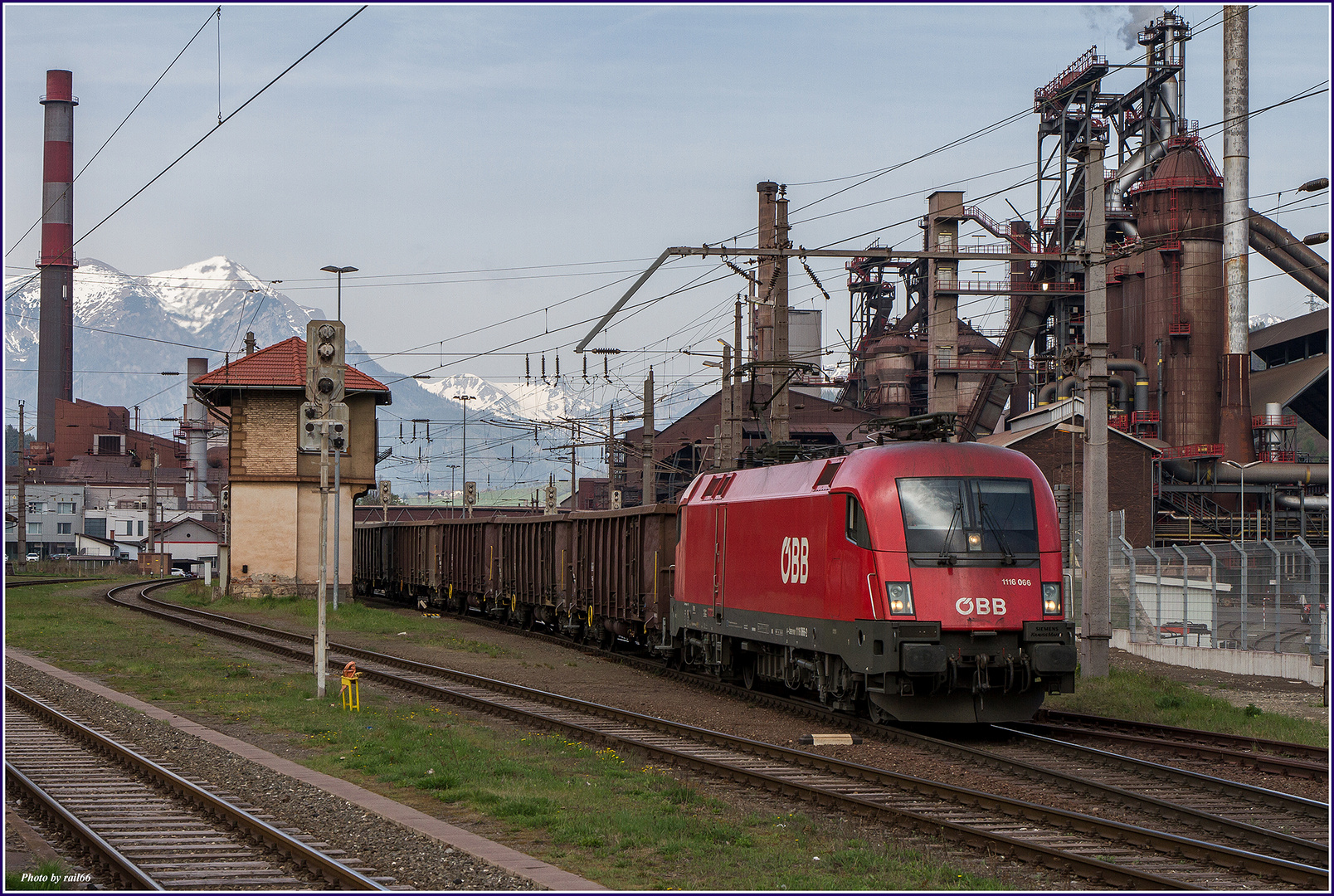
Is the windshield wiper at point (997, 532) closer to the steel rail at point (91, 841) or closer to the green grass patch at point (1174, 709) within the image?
the green grass patch at point (1174, 709)

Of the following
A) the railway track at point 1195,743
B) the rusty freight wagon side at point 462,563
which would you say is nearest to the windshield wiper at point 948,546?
the railway track at point 1195,743

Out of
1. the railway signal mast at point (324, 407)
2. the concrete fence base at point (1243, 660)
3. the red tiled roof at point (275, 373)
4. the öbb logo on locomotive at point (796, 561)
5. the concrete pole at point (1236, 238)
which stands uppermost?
the concrete pole at point (1236, 238)

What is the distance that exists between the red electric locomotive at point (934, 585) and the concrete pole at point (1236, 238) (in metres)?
56.0

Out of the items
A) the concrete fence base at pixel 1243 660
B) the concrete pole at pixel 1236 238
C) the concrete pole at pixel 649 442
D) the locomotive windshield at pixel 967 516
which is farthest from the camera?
the concrete pole at pixel 1236 238

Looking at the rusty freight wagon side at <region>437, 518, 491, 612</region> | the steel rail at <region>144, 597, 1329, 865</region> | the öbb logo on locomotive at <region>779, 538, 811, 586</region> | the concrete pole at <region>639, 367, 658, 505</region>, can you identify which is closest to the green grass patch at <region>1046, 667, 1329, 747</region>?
the steel rail at <region>144, 597, 1329, 865</region>

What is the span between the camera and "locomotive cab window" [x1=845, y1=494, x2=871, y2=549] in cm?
1662

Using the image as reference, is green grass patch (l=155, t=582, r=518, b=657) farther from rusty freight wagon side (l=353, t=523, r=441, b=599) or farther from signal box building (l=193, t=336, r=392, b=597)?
rusty freight wagon side (l=353, t=523, r=441, b=599)

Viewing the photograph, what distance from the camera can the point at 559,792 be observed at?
504 inches

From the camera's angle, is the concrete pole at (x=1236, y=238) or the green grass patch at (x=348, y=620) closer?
the green grass patch at (x=348, y=620)

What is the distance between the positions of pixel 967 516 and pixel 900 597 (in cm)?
140

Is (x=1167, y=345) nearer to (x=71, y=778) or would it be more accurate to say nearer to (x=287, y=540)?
(x=287, y=540)

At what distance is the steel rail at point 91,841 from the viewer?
952cm

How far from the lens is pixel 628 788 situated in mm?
13117

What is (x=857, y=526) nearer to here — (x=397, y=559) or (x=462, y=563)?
(x=462, y=563)
